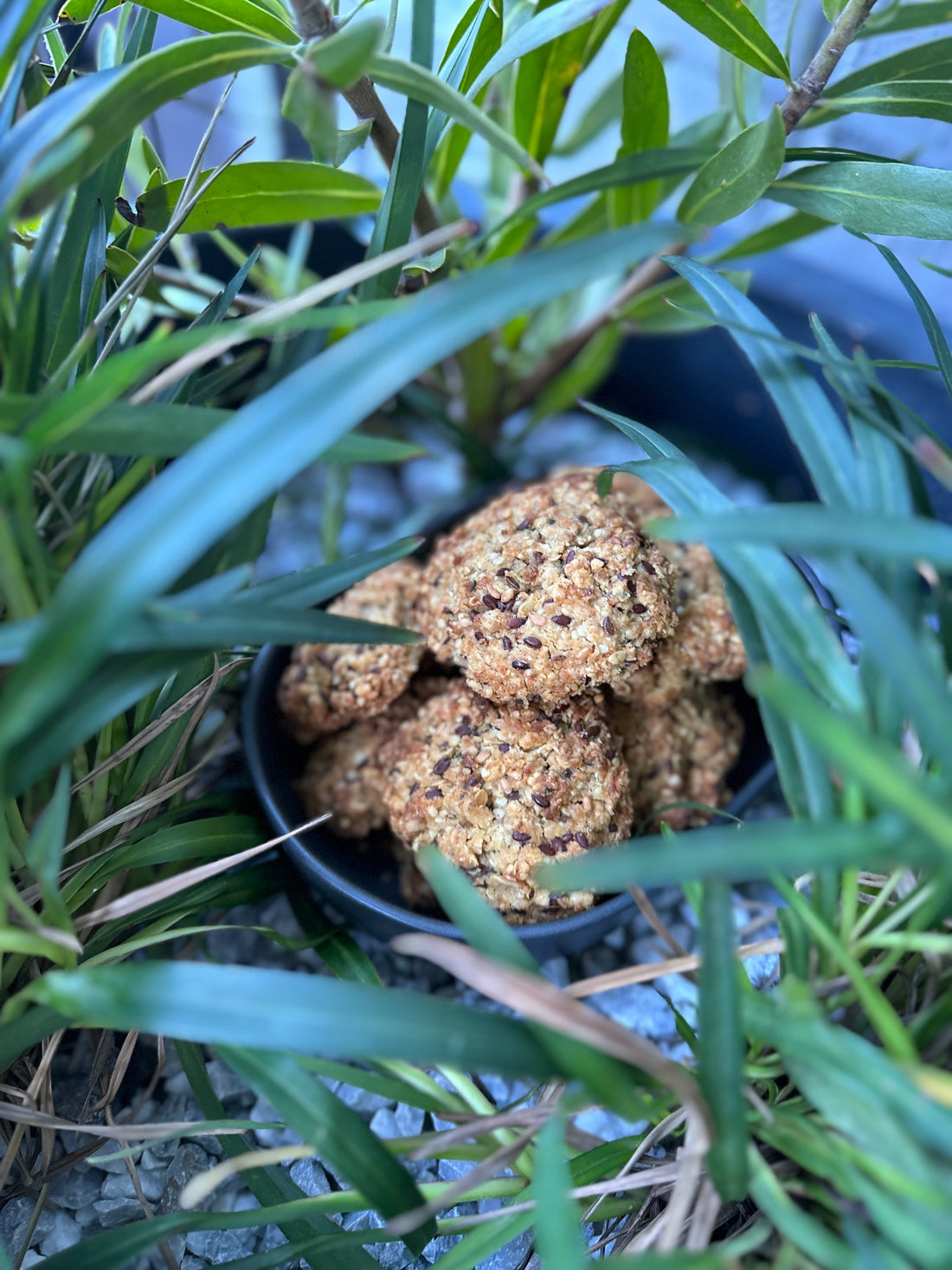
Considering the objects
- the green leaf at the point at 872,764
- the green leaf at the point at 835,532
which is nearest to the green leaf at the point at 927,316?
the green leaf at the point at 835,532

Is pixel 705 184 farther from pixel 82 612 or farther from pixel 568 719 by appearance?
pixel 82 612

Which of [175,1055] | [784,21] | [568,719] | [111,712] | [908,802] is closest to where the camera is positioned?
[908,802]

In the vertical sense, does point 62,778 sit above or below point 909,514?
below

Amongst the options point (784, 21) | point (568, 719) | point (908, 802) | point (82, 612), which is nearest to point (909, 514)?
point (908, 802)

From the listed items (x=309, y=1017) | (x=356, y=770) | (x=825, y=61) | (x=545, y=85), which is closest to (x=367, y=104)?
(x=545, y=85)

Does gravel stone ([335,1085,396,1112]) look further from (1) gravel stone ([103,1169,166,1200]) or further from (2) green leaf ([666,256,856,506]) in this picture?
(2) green leaf ([666,256,856,506])

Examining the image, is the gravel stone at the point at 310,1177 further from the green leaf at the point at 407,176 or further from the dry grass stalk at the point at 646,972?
the green leaf at the point at 407,176
